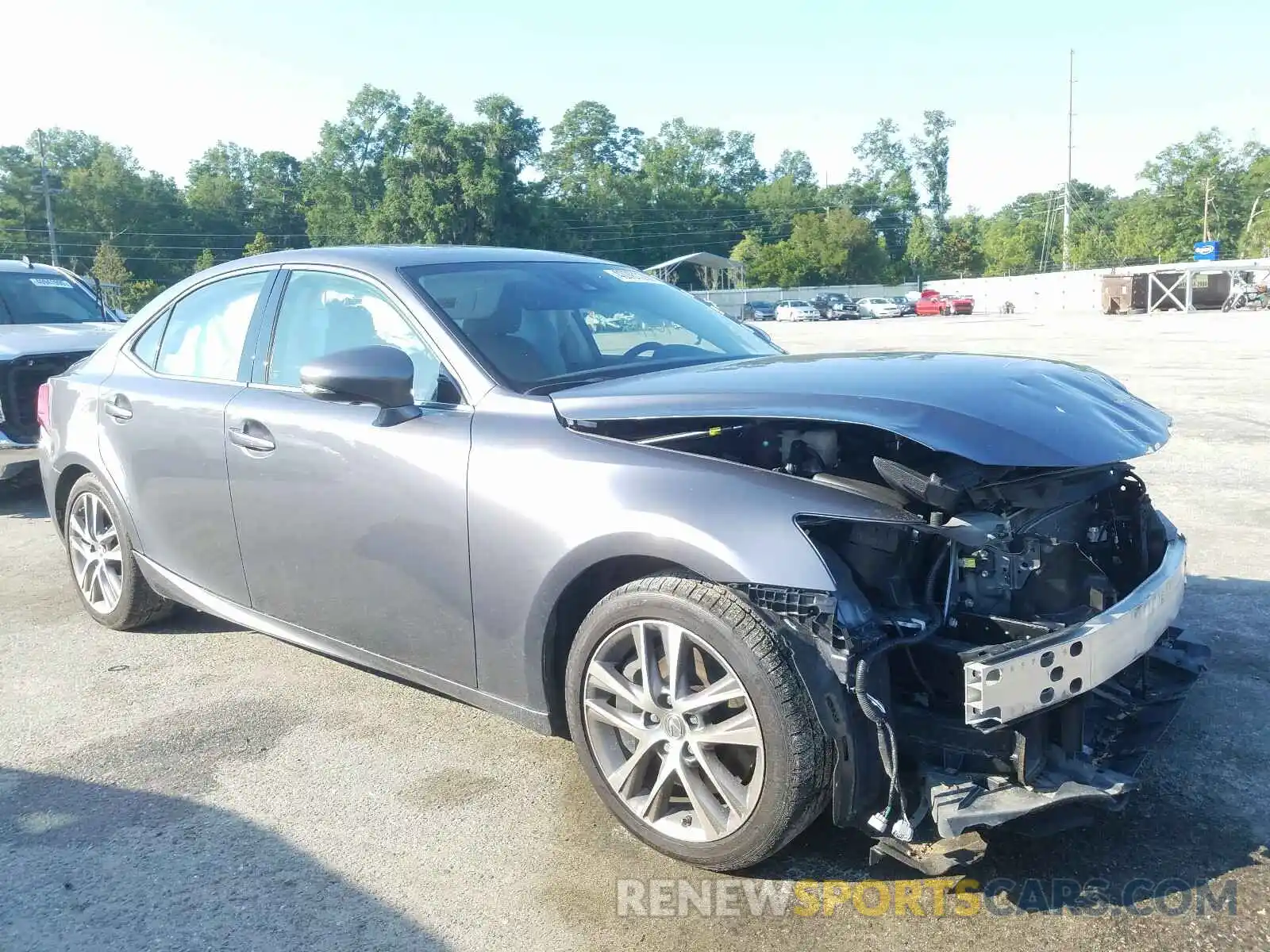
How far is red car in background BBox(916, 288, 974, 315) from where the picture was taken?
6041 centimetres

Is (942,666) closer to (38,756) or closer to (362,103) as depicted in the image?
(38,756)

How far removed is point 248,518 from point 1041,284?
68797mm

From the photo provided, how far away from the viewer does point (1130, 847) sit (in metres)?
2.73

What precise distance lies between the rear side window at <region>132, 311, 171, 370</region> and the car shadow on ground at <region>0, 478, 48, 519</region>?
3.53 m

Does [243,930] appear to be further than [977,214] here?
No

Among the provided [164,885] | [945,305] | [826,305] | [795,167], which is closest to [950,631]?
[164,885]

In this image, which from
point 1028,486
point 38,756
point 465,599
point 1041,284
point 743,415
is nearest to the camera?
point 743,415

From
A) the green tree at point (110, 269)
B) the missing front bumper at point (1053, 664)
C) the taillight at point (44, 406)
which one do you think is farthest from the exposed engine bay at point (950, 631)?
the green tree at point (110, 269)

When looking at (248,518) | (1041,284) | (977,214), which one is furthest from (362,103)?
(248,518)

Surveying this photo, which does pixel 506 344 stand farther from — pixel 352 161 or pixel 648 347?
pixel 352 161

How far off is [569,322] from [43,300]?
738cm

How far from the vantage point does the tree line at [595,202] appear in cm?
7262

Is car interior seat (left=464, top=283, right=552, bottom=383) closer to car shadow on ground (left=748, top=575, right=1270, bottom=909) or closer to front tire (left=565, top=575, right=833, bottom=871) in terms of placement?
front tire (left=565, top=575, right=833, bottom=871)

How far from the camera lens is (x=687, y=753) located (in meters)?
2.68
